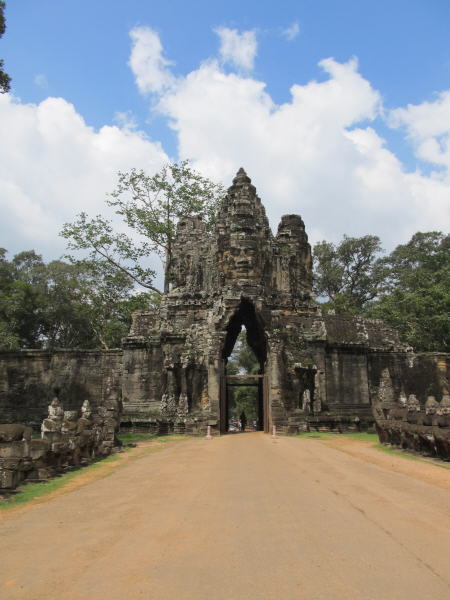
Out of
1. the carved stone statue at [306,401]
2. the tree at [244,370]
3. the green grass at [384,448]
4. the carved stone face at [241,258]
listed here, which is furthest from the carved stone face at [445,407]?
the tree at [244,370]

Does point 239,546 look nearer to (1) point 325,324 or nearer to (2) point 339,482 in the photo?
(2) point 339,482

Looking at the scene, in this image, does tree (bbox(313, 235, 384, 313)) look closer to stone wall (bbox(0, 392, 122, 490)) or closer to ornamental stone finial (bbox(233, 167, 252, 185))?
ornamental stone finial (bbox(233, 167, 252, 185))

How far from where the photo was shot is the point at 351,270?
51.6 metres

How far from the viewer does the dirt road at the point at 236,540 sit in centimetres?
399

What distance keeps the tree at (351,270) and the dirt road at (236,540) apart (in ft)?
140

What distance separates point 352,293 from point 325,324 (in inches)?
1047

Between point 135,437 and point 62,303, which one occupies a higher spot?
point 62,303

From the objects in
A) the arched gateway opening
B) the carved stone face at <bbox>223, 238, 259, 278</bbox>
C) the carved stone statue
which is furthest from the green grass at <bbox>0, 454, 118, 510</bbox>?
the carved stone face at <bbox>223, 238, 259, 278</bbox>

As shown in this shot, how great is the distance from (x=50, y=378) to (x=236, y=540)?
21808 mm

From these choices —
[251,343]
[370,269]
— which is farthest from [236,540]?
[370,269]

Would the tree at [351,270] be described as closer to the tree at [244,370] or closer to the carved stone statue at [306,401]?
the tree at [244,370]

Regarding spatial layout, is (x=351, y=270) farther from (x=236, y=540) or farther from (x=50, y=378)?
(x=236, y=540)

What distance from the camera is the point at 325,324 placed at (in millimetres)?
25750

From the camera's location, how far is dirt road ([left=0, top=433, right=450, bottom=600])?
3994 mm
